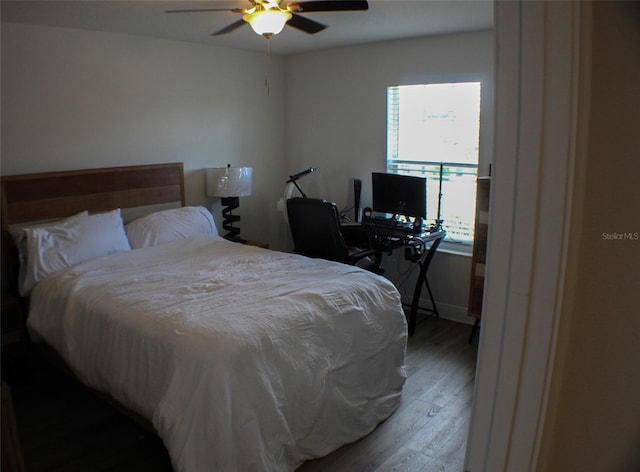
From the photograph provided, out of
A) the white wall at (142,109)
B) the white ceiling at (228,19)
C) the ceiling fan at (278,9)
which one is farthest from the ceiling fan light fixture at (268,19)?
the white wall at (142,109)

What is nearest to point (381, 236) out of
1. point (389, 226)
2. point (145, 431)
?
point (389, 226)

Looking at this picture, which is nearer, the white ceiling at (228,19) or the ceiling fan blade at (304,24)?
the ceiling fan blade at (304,24)

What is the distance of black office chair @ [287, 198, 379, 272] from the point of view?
12.5ft

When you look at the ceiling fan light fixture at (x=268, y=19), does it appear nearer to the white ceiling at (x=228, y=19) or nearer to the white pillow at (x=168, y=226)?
the white ceiling at (x=228, y=19)

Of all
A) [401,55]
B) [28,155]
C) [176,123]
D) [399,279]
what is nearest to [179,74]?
[176,123]

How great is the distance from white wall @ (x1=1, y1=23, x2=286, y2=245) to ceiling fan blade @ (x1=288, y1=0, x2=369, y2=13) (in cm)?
191

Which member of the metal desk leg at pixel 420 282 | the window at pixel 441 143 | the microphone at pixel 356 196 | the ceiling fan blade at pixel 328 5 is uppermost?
the ceiling fan blade at pixel 328 5

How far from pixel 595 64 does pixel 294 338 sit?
1.94 metres

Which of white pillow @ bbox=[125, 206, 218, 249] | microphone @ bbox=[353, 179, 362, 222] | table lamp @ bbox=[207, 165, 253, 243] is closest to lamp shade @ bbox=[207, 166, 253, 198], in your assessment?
table lamp @ bbox=[207, 165, 253, 243]

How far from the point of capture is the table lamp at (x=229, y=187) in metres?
4.43

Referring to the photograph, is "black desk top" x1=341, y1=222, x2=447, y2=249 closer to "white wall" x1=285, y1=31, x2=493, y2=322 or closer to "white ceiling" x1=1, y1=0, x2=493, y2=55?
"white wall" x1=285, y1=31, x2=493, y2=322

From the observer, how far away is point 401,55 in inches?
171

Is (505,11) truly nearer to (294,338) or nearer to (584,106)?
(584,106)

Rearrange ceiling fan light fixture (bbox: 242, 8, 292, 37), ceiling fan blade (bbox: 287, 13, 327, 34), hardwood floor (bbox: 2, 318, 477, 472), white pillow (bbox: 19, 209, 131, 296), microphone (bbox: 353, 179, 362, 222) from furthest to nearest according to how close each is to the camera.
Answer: microphone (bbox: 353, 179, 362, 222) → white pillow (bbox: 19, 209, 131, 296) → ceiling fan blade (bbox: 287, 13, 327, 34) → ceiling fan light fixture (bbox: 242, 8, 292, 37) → hardwood floor (bbox: 2, 318, 477, 472)
